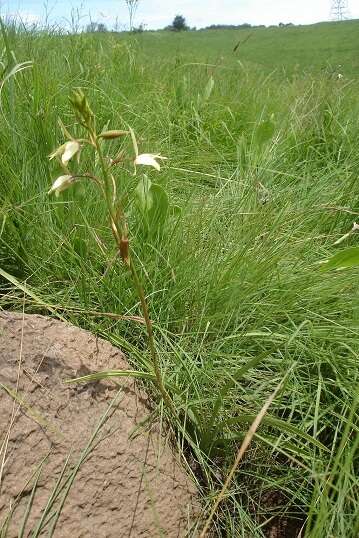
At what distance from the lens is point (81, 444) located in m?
0.94

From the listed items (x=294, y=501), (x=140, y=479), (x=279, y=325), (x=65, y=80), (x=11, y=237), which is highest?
(x=65, y=80)

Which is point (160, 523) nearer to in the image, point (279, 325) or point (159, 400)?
point (159, 400)

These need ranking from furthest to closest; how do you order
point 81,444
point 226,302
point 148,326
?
point 226,302 → point 81,444 → point 148,326

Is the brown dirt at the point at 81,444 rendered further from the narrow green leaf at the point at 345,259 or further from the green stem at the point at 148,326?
the narrow green leaf at the point at 345,259

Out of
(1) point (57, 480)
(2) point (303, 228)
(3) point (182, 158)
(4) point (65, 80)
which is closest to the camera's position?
(1) point (57, 480)

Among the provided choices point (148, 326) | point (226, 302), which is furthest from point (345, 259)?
point (148, 326)

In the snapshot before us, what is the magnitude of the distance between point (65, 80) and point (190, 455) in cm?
133

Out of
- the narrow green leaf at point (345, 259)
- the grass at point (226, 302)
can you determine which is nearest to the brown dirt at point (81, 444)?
the grass at point (226, 302)

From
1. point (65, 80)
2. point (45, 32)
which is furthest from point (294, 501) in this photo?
point (45, 32)

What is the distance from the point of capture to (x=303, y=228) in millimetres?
1565

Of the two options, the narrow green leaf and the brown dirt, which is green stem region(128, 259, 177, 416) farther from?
the narrow green leaf

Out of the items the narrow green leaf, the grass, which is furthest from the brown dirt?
the narrow green leaf

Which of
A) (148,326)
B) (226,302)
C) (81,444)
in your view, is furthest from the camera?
(226,302)

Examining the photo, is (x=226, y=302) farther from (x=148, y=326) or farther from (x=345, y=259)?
(x=148, y=326)
